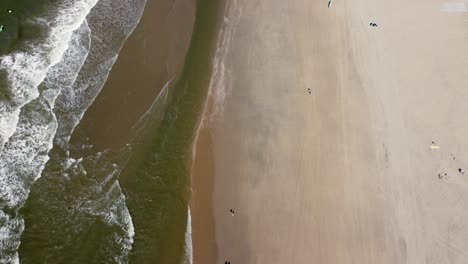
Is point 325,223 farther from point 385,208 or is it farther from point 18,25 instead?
point 18,25

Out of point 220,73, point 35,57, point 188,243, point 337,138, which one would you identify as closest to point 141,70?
point 220,73

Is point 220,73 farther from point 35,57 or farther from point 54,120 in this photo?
point 35,57

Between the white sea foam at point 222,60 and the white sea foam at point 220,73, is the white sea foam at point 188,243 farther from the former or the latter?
the white sea foam at point 222,60

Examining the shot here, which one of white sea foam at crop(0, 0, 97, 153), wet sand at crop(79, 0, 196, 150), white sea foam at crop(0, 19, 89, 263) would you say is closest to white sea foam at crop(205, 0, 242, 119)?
wet sand at crop(79, 0, 196, 150)

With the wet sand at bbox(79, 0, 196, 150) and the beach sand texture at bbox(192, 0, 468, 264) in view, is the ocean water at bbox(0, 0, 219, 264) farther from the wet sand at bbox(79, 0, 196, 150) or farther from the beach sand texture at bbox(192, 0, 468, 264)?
the beach sand texture at bbox(192, 0, 468, 264)

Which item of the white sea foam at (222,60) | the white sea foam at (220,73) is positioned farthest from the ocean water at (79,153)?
the white sea foam at (222,60)

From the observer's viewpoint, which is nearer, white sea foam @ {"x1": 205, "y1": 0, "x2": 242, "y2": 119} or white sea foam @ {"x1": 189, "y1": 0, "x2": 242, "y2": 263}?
white sea foam @ {"x1": 189, "y1": 0, "x2": 242, "y2": 263}
